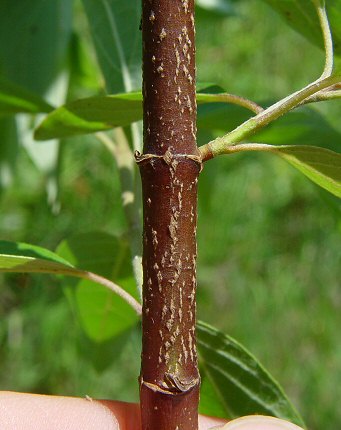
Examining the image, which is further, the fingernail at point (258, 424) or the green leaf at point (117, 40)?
the green leaf at point (117, 40)

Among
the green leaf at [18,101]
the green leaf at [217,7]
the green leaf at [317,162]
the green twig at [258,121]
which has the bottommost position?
the green leaf at [317,162]

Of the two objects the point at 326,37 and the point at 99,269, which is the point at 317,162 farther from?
the point at 99,269

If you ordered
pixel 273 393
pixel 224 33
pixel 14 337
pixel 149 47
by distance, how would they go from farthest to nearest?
pixel 224 33 → pixel 14 337 → pixel 273 393 → pixel 149 47

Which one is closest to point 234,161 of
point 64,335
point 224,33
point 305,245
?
point 305,245

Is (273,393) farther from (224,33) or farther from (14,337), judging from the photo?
(224,33)

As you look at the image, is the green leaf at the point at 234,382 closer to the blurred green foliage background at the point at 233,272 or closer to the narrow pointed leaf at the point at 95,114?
the narrow pointed leaf at the point at 95,114

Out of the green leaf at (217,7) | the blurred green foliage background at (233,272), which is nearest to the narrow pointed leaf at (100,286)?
the green leaf at (217,7)

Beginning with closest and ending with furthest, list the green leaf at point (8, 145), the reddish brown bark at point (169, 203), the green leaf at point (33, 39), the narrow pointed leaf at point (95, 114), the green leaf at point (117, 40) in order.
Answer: the reddish brown bark at point (169, 203), the narrow pointed leaf at point (95, 114), the green leaf at point (117, 40), the green leaf at point (33, 39), the green leaf at point (8, 145)
